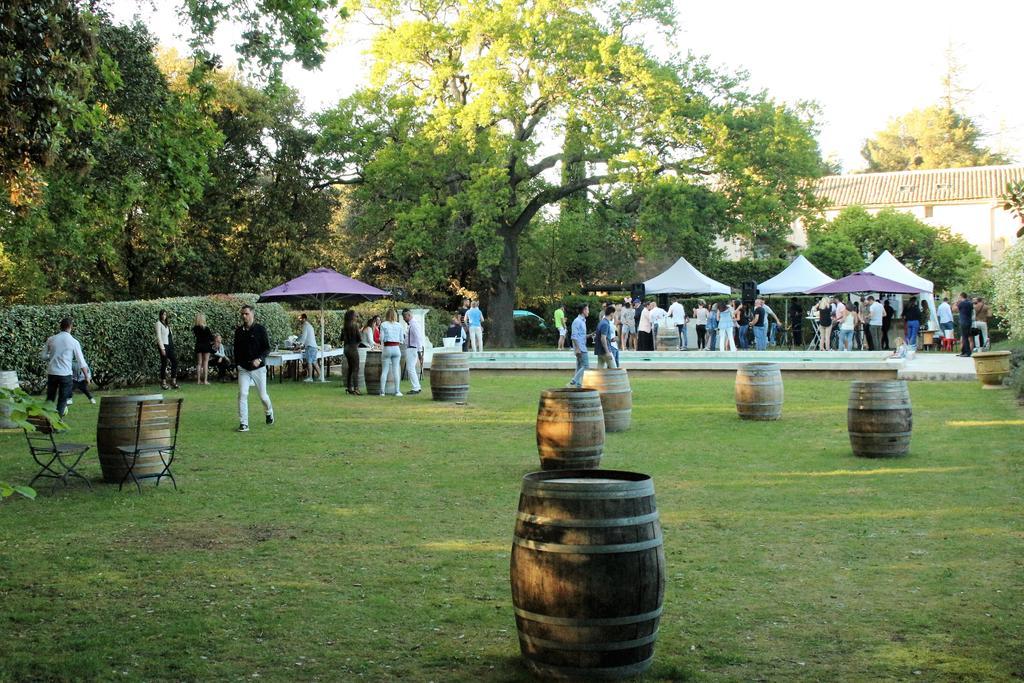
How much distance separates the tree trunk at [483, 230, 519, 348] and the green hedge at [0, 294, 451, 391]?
1278 centimetres

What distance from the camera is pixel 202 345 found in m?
23.5

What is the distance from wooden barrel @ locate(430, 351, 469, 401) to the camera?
18.7 meters

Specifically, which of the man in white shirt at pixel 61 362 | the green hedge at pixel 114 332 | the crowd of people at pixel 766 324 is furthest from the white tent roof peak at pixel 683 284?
the man in white shirt at pixel 61 362

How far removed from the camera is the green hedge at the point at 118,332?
803 inches

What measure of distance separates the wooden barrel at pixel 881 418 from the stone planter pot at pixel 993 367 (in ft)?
30.6

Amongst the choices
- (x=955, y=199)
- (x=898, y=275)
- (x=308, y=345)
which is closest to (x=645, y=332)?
(x=898, y=275)

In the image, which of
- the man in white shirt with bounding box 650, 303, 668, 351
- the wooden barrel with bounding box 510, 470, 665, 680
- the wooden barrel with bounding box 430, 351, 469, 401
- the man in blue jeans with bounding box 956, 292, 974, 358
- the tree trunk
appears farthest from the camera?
the tree trunk

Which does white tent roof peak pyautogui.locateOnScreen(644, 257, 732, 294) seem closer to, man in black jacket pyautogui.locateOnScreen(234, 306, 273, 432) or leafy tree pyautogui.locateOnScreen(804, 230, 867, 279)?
leafy tree pyautogui.locateOnScreen(804, 230, 867, 279)

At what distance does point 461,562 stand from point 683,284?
99.6 ft

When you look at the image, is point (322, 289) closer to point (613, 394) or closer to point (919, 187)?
point (613, 394)

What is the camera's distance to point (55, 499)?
9.76m

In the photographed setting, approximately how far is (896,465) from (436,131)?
91.7 ft

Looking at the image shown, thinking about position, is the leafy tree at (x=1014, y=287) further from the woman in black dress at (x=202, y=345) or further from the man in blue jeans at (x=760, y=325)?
the woman in black dress at (x=202, y=345)

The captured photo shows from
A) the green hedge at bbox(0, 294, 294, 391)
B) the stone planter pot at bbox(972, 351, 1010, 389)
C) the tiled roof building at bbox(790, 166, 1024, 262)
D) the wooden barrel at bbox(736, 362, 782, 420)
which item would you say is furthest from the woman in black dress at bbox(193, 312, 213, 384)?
the tiled roof building at bbox(790, 166, 1024, 262)
